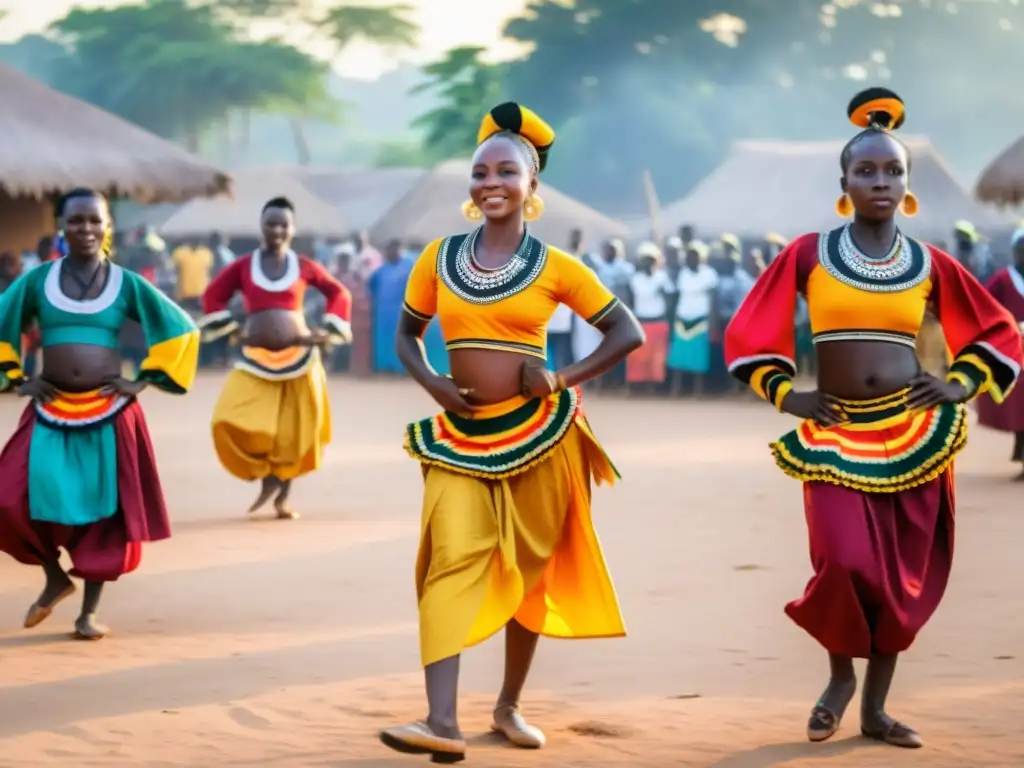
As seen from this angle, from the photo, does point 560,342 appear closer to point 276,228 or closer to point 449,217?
point 449,217

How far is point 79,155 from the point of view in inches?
835

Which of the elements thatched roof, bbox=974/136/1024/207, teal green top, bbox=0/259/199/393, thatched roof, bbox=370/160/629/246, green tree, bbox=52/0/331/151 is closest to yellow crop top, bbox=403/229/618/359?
teal green top, bbox=0/259/199/393

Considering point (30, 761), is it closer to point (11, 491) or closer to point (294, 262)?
point (11, 491)

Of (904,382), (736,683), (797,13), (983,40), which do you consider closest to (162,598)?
(736,683)

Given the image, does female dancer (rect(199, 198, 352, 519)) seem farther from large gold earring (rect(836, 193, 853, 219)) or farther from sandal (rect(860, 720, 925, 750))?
sandal (rect(860, 720, 925, 750))

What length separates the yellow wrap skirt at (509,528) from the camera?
5.84 meters

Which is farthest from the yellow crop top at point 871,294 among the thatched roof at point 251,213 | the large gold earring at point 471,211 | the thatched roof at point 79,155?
the thatched roof at point 251,213

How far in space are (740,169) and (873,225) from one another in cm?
2545

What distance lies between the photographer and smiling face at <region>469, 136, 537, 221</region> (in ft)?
19.8

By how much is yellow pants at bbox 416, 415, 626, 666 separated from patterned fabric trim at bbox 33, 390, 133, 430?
7.35 feet

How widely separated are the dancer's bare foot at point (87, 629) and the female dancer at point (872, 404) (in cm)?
300

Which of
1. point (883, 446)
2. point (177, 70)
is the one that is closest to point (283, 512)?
point (883, 446)

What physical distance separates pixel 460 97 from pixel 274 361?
3964cm

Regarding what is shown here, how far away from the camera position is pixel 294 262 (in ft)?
37.7
